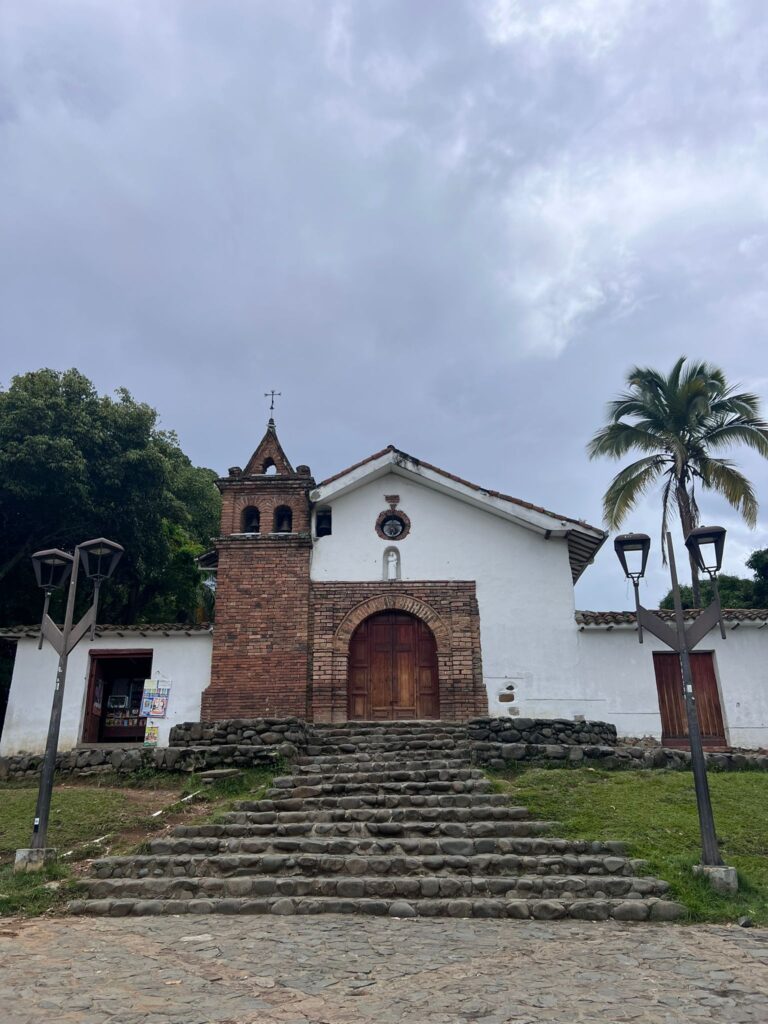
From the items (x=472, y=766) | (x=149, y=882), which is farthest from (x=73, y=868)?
(x=472, y=766)

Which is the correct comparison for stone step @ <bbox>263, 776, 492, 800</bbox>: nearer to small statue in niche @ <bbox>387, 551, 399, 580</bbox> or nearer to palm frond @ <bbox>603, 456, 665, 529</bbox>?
small statue in niche @ <bbox>387, 551, 399, 580</bbox>

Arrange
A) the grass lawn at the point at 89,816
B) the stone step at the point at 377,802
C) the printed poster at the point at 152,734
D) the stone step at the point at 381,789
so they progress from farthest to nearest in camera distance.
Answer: the printed poster at the point at 152,734, the stone step at the point at 381,789, the stone step at the point at 377,802, the grass lawn at the point at 89,816

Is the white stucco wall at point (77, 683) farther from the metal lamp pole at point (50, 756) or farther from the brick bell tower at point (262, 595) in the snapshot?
the metal lamp pole at point (50, 756)

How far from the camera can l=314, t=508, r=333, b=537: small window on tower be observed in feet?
52.3

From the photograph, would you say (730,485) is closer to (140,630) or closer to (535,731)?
(535,731)

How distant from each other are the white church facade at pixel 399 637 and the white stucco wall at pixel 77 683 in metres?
0.03

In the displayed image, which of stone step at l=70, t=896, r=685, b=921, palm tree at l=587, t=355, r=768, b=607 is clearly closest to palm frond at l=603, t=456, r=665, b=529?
palm tree at l=587, t=355, r=768, b=607

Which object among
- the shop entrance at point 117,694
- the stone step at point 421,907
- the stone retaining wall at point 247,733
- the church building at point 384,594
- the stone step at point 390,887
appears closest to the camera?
the stone step at point 421,907

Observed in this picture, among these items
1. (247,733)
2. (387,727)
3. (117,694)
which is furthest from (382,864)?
(117,694)

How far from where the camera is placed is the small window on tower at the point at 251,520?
16.0m

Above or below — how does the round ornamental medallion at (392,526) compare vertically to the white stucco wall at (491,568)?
above

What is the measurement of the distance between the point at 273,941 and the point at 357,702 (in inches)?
346

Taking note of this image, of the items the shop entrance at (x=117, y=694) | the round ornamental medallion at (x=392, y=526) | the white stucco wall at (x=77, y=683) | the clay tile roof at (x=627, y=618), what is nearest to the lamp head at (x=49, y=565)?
the white stucco wall at (x=77, y=683)

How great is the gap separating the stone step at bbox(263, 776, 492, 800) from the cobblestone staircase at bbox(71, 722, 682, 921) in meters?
0.02
